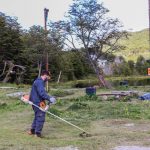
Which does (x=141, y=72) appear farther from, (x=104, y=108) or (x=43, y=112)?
(x=43, y=112)

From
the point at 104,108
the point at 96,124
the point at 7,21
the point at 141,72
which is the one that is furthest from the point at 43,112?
the point at 141,72

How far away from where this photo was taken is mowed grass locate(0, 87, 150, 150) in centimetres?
860

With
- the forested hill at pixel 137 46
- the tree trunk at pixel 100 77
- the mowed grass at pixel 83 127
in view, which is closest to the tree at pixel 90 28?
the tree trunk at pixel 100 77

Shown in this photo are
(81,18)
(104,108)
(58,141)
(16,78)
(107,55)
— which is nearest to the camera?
(58,141)

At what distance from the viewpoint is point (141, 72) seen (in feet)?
184

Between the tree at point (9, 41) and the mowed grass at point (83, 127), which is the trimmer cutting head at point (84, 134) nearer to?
the mowed grass at point (83, 127)

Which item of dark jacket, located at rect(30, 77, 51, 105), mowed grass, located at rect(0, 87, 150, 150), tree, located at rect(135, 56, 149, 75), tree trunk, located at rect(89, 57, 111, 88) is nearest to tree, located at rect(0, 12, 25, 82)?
tree trunk, located at rect(89, 57, 111, 88)

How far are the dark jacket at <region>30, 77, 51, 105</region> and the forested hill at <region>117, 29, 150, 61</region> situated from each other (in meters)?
61.9

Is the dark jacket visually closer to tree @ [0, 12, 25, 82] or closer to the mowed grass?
the mowed grass

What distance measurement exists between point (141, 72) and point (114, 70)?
12.0 ft

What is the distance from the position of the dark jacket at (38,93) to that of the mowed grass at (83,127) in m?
0.82

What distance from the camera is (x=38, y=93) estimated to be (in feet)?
32.9

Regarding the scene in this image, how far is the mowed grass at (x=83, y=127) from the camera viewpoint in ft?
28.2

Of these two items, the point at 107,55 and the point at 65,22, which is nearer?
the point at 65,22
